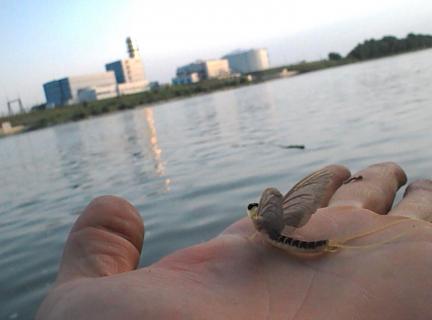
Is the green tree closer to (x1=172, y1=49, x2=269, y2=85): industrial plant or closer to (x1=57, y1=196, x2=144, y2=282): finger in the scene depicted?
(x1=172, y1=49, x2=269, y2=85): industrial plant

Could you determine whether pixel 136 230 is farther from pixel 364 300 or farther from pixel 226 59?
pixel 226 59

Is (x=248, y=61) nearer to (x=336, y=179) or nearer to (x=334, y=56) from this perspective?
(x=334, y=56)

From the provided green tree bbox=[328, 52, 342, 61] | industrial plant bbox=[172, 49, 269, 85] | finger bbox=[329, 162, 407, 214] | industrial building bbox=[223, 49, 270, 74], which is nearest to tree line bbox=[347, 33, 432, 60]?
green tree bbox=[328, 52, 342, 61]

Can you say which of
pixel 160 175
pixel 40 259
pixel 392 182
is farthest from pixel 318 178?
pixel 160 175

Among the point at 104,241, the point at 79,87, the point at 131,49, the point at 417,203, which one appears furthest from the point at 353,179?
the point at 131,49

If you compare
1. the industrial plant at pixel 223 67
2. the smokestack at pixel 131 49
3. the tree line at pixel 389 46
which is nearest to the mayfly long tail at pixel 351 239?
the tree line at pixel 389 46

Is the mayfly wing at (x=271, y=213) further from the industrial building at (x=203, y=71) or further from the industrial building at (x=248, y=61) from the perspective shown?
the industrial building at (x=248, y=61)
